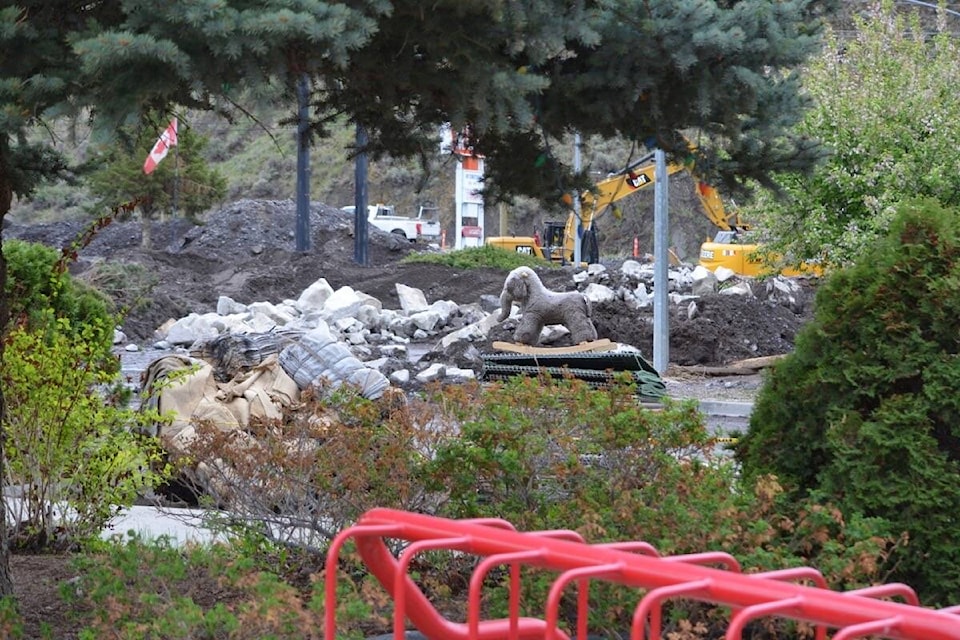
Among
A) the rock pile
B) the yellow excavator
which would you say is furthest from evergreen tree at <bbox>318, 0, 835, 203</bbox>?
the yellow excavator

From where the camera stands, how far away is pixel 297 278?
2933cm

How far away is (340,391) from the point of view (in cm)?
602


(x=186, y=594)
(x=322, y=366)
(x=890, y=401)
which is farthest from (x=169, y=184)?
(x=890, y=401)

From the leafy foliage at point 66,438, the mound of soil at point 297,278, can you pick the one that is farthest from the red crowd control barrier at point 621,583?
the mound of soil at point 297,278

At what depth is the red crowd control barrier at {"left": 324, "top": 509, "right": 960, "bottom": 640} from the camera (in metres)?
2.33

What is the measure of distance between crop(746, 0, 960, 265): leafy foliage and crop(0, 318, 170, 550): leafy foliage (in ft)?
40.9

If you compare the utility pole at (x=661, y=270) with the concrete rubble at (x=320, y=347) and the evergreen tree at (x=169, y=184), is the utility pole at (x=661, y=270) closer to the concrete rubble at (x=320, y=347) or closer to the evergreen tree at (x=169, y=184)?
the concrete rubble at (x=320, y=347)

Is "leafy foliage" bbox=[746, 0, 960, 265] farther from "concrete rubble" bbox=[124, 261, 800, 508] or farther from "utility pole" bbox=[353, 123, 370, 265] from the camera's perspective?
"utility pole" bbox=[353, 123, 370, 265]

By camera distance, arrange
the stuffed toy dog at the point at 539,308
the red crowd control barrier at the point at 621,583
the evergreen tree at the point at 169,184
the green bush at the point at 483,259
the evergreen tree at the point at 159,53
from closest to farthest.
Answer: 1. the red crowd control barrier at the point at 621,583
2. the evergreen tree at the point at 159,53
3. the stuffed toy dog at the point at 539,308
4. the green bush at the point at 483,259
5. the evergreen tree at the point at 169,184

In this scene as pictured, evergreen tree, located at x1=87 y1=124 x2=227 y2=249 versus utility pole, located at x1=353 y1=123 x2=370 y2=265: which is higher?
evergreen tree, located at x1=87 y1=124 x2=227 y2=249

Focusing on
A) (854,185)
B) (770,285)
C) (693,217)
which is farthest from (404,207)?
(854,185)

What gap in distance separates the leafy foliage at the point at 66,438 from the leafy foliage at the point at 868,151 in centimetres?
1246

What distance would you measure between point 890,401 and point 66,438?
3.92m

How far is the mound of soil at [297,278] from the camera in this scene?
19469 millimetres
